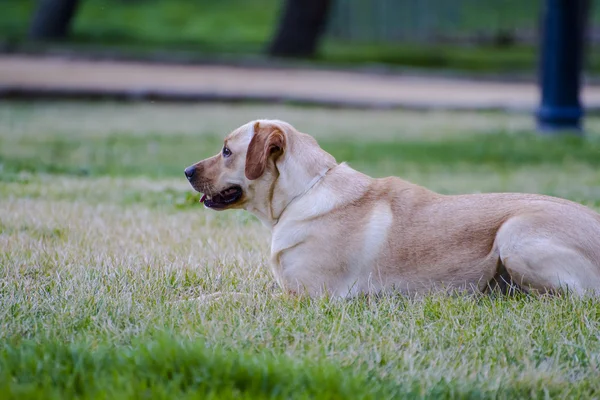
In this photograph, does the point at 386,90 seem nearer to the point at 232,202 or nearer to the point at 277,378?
the point at 232,202

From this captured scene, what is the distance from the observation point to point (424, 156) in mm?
12914

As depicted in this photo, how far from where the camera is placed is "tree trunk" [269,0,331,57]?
957 inches

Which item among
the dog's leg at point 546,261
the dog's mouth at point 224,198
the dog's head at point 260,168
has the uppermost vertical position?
the dog's head at point 260,168

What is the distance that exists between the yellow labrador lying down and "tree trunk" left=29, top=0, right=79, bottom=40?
2324 cm

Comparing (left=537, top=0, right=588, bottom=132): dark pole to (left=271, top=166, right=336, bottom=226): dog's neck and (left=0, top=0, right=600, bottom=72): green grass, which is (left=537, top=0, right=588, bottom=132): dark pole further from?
(left=0, top=0, right=600, bottom=72): green grass

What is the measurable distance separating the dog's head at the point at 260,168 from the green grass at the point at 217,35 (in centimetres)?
1853

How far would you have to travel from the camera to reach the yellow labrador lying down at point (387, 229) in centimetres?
477

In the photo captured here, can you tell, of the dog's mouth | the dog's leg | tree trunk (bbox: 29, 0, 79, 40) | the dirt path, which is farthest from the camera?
tree trunk (bbox: 29, 0, 79, 40)

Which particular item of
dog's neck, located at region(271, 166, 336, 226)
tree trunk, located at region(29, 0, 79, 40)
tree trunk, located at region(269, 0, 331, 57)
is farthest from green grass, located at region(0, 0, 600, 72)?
dog's neck, located at region(271, 166, 336, 226)

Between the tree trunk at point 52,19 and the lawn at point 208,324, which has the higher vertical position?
the tree trunk at point 52,19

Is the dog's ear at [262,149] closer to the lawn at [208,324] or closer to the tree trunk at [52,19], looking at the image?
the lawn at [208,324]

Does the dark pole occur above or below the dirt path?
above

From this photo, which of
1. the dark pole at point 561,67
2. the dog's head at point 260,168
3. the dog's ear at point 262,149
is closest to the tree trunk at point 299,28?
the dark pole at point 561,67

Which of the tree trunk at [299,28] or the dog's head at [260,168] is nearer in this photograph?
the dog's head at [260,168]
